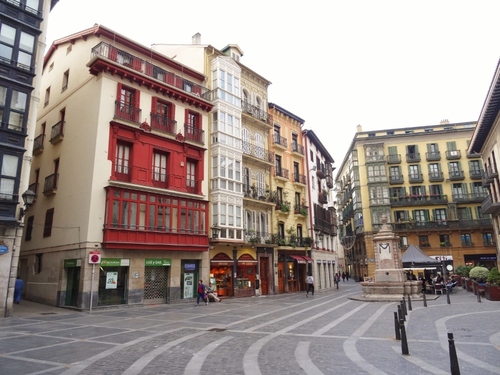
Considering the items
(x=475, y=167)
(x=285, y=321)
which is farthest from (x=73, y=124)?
(x=475, y=167)

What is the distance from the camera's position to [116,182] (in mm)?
22062

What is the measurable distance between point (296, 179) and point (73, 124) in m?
23.3

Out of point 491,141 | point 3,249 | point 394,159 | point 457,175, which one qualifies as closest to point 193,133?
point 3,249

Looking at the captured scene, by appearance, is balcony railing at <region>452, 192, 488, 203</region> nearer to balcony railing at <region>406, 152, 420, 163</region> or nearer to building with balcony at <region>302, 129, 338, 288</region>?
balcony railing at <region>406, 152, 420, 163</region>

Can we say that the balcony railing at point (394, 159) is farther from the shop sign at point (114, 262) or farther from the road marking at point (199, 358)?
the road marking at point (199, 358)

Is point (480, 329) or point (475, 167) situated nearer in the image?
point (480, 329)

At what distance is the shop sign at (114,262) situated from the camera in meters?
21.4

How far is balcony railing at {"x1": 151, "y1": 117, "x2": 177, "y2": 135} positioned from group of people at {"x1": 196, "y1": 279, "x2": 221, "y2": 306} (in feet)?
35.6

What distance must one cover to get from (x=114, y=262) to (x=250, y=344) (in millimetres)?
13875

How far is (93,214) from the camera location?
70.4ft

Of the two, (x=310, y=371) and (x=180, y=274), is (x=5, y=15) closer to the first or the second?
(x=180, y=274)

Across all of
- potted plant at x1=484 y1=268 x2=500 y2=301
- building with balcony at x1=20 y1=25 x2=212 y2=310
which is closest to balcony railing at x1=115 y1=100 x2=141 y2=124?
building with balcony at x1=20 y1=25 x2=212 y2=310

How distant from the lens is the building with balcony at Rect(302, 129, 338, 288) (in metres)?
42.3

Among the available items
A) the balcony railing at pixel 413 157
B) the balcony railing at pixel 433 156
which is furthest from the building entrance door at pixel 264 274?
the balcony railing at pixel 433 156
